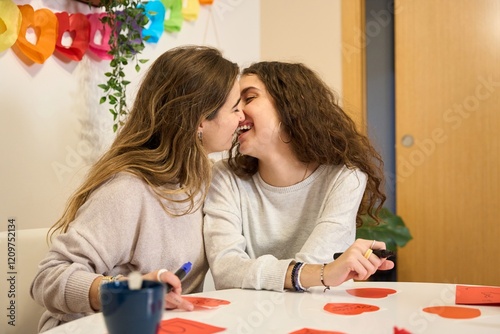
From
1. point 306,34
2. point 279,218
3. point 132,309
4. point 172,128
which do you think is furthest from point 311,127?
point 306,34

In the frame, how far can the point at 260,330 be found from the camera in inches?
38.0

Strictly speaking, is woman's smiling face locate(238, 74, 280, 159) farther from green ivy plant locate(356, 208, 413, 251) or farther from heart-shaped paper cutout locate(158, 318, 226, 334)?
green ivy plant locate(356, 208, 413, 251)

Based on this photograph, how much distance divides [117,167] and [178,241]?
0.76 feet

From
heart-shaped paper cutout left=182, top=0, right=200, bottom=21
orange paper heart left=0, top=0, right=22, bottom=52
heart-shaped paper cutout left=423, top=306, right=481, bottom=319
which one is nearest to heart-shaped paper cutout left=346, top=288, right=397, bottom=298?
heart-shaped paper cutout left=423, top=306, right=481, bottom=319

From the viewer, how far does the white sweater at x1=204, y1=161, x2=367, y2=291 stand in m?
1.53

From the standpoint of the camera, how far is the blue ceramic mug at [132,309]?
708 millimetres

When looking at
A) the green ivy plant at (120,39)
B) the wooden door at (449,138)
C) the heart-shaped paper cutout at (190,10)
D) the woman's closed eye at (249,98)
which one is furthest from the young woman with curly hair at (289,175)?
the wooden door at (449,138)

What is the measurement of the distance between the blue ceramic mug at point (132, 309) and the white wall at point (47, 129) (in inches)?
50.0

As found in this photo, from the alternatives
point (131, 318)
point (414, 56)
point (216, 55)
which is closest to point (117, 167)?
point (216, 55)

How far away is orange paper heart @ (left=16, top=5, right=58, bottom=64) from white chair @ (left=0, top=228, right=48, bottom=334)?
0.65m

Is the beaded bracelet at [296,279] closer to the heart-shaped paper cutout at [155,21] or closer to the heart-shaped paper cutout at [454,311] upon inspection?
the heart-shaped paper cutout at [454,311]

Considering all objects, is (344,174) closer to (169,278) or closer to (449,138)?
(169,278)

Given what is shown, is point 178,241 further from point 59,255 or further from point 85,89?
point 85,89

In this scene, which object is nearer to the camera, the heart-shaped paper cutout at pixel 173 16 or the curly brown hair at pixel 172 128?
the curly brown hair at pixel 172 128
